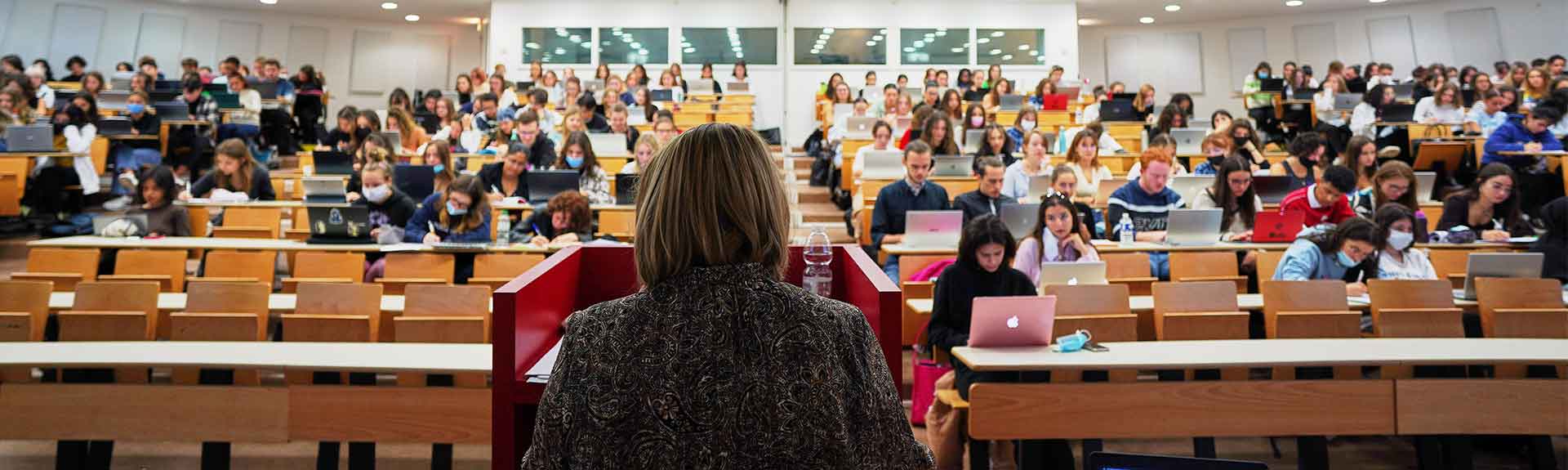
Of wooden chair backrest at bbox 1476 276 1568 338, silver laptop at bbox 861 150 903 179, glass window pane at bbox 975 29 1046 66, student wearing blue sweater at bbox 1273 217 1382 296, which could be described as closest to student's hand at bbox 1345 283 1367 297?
student wearing blue sweater at bbox 1273 217 1382 296

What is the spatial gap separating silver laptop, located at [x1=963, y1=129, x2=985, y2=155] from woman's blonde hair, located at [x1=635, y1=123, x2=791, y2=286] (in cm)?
878

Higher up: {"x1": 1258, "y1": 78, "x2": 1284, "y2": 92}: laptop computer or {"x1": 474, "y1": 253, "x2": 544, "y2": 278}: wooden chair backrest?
{"x1": 1258, "y1": 78, "x2": 1284, "y2": 92}: laptop computer

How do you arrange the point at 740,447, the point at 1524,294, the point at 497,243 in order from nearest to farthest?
1. the point at 740,447
2. the point at 1524,294
3. the point at 497,243

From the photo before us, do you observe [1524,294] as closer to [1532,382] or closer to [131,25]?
[1532,382]

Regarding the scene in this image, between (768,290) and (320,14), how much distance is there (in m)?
20.2

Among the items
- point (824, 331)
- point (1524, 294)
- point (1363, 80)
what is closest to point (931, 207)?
point (1524, 294)

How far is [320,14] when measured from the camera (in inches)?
761

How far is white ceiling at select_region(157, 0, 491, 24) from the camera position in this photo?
58.4 feet

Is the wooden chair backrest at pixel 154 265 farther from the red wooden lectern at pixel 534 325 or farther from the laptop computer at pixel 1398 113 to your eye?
the laptop computer at pixel 1398 113

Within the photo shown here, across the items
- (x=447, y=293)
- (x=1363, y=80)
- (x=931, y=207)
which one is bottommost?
(x=447, y=293)

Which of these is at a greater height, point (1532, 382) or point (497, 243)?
point (497, 243)

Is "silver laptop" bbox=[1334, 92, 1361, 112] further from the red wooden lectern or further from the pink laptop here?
the red wooden lectern

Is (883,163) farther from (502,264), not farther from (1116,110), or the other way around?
(1116,110)

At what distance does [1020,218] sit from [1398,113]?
6918mm
